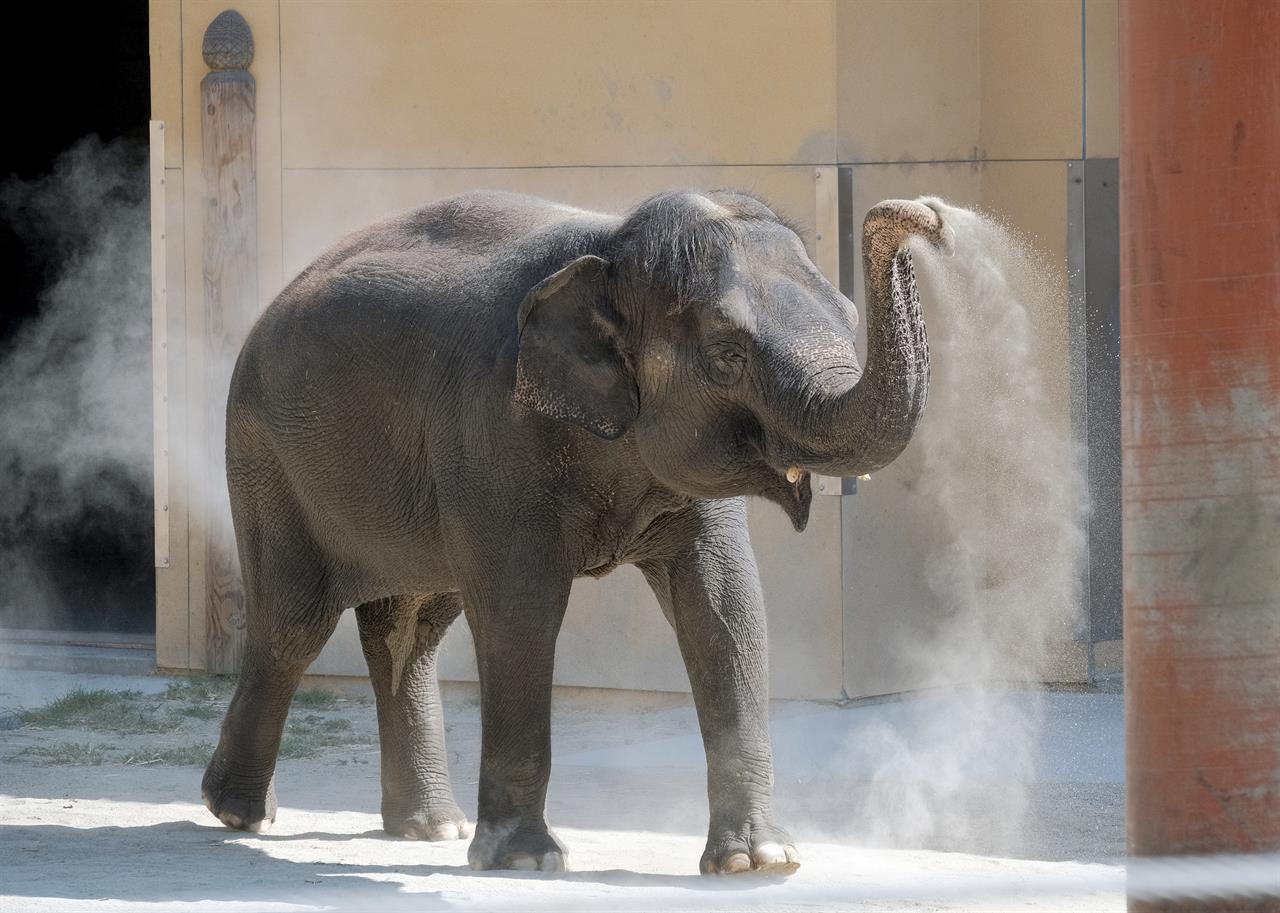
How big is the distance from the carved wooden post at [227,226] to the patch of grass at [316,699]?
0.38 m

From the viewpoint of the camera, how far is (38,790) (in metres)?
7.53

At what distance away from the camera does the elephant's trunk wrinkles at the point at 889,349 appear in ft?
15.5

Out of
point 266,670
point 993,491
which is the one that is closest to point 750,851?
point 266,670

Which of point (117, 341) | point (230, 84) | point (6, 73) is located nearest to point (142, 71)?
point (6, 73)

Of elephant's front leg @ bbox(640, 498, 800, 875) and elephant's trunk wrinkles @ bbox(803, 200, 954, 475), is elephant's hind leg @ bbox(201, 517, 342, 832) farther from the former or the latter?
elephant's trunk wrinkles @ bbox(803, 200, 954, 475)

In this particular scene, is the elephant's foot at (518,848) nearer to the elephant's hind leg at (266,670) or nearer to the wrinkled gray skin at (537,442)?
the wrinkled gray skin at (537,442)

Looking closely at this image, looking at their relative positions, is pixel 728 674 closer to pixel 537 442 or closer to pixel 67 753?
pixel 537 442

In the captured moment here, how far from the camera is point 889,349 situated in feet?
15.5

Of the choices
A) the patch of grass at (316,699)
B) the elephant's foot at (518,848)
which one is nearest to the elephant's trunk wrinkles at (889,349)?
the elephant's foot at (518,848)

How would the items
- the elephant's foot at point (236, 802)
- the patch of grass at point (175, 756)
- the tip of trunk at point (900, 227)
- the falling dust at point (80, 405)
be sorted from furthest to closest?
the falling dust at point (80, 405) → the patch of grass at point (175, 756) → the elephant's foot at point (236, 802) → the tip of trunk at point (900, 227)

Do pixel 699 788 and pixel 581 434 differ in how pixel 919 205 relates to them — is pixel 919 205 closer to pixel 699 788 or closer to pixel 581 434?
pixel 581 434

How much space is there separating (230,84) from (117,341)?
233 cm

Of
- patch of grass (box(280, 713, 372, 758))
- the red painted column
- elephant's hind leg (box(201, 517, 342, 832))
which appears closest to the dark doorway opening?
patch of grass (box(280, 713, 372, 758))

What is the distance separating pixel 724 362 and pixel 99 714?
5134mm
